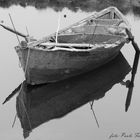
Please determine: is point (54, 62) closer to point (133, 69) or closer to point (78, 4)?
point (133, 69)

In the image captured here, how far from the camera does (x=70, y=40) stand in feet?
59.7

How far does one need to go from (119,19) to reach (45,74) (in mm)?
6191

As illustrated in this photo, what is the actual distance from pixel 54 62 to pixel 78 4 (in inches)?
764

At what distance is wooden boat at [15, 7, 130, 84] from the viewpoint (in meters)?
15.2

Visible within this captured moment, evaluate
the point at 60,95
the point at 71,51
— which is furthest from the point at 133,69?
the point at 60,95

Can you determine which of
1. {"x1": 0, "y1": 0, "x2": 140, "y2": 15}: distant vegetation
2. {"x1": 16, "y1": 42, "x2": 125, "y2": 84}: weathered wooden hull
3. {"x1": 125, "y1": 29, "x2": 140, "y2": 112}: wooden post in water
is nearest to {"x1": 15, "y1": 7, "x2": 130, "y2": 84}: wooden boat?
{"x1": 16, "y1": 42, "x2": 125, "y2": 84}: weathered wooden hull

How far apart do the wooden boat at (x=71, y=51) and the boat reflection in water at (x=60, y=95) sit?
293 millimetres

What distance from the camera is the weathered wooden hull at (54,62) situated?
1510 cm

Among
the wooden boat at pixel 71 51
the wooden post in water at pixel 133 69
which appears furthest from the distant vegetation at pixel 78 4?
the wooden boat at pixel 71 51

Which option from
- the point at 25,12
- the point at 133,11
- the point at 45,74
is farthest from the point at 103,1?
the point at 45,74

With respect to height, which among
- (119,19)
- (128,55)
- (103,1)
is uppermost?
(119,19)

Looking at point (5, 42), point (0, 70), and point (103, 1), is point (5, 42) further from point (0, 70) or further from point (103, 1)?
point (103, 1)

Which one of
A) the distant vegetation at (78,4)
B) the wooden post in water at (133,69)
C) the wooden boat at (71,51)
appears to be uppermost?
the wooden boat at (71,51)

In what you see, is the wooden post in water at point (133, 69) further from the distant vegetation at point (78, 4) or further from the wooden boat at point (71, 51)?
the distant vegetation at point (78, 4)
